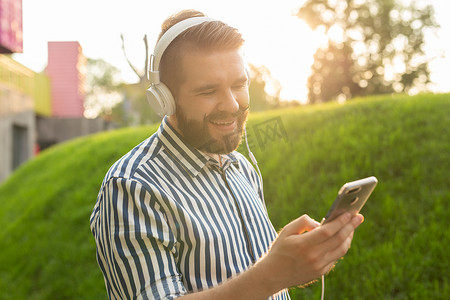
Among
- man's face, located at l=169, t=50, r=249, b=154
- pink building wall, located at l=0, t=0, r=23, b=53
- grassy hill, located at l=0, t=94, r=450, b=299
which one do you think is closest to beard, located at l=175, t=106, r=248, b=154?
man's face, located at l=169, t=50, r=249, b=154

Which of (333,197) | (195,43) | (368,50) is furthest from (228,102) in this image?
(368,50)

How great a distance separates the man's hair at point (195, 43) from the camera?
63.6 inches

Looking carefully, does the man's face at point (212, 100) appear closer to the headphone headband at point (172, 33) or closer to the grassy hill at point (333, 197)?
the headphone headband at point (172, 33)

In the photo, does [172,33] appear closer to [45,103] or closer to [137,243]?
[137,243]

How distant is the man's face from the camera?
1.62 meters

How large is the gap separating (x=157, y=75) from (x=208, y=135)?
12.6 inches

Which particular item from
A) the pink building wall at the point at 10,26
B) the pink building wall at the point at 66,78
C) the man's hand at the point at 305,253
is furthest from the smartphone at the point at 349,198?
the pink building wall at the point at 66,78

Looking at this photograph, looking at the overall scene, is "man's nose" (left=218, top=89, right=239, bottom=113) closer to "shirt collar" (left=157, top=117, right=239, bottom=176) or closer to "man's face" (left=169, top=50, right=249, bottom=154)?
"man's face" (left=169, top=50, right=249, bottom=154)

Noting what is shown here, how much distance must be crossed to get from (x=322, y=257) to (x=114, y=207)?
25.8 inches

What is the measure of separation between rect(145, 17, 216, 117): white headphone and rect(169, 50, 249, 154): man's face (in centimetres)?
4

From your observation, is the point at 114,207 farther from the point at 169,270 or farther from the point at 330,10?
the point at 330,10

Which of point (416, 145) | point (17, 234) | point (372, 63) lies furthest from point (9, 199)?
point (372, 63)

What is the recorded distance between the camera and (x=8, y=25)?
237 cm

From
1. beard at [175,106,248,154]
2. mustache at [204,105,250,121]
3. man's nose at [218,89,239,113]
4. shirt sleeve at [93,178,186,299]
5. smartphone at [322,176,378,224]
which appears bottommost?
shirt sleeve at [93,178,186,299]
